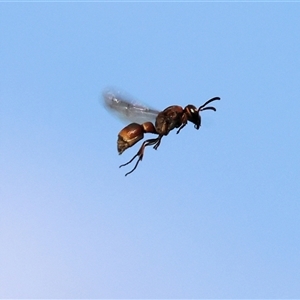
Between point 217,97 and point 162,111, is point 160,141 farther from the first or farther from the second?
point 217,97

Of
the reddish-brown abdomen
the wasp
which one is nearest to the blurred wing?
the wasp

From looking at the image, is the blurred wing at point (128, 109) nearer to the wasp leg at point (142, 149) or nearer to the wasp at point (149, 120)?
the wasp at point (149, 120)

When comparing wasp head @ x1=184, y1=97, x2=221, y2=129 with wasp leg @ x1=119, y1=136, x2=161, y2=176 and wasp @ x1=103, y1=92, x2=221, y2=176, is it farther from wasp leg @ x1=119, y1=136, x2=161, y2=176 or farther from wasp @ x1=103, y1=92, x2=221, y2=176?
wasp leg @ x1=119, y1=136, x2=161, y2=176

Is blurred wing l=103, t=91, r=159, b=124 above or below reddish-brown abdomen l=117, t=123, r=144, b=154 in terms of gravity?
above

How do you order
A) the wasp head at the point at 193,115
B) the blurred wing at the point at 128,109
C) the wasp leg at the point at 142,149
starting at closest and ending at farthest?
the wasp leg at the point at 142,149
the wasp head at the point at 193,115
the blurred wing at the point at 128,109

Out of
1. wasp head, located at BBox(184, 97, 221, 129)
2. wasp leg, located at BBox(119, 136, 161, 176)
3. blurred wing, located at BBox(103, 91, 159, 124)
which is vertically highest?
blurred wing, located at BBox(103, 91, 159, 124)

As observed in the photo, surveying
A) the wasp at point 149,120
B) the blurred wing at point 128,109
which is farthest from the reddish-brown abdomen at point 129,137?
the blurred wing at point 128,109

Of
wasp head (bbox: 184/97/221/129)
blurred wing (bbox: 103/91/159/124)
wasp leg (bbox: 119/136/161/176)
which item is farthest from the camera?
blurred wing (bbox: 103/91/159/124)

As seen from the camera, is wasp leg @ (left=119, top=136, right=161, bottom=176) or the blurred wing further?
the blurred wing
